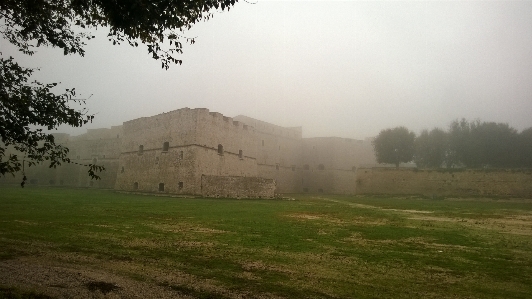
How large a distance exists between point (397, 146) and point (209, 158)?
86.5 feet

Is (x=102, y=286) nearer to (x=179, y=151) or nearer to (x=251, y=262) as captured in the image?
(x=251, y=262)

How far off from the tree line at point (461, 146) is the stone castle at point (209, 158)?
8062 mm

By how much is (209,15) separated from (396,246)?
5781 millimetres

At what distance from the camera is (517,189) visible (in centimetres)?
2955

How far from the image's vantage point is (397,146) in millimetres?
43000

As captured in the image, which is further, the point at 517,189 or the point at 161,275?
the point at 517,189

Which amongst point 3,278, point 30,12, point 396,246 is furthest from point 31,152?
point 396,246

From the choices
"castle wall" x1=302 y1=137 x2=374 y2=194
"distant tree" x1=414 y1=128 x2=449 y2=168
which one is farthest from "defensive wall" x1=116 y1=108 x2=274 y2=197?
"distant tree" x1=414 y1=128 x2=449 y2=168

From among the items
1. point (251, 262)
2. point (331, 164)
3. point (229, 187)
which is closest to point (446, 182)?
point (331, 164)

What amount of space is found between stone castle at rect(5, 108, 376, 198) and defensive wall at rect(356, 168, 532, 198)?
479 inches

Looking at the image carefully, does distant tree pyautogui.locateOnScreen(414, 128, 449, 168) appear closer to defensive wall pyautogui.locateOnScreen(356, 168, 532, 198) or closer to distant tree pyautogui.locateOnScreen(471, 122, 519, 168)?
distant tree pyautogui.locateOnScreen(471, 122, 519, 168)

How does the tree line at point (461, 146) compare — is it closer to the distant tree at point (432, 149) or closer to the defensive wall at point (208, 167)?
the distant tree at point (432, 149)

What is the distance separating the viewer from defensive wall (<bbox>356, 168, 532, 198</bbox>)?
2970 cm

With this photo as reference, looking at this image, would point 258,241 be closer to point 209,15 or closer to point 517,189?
point 209,15
